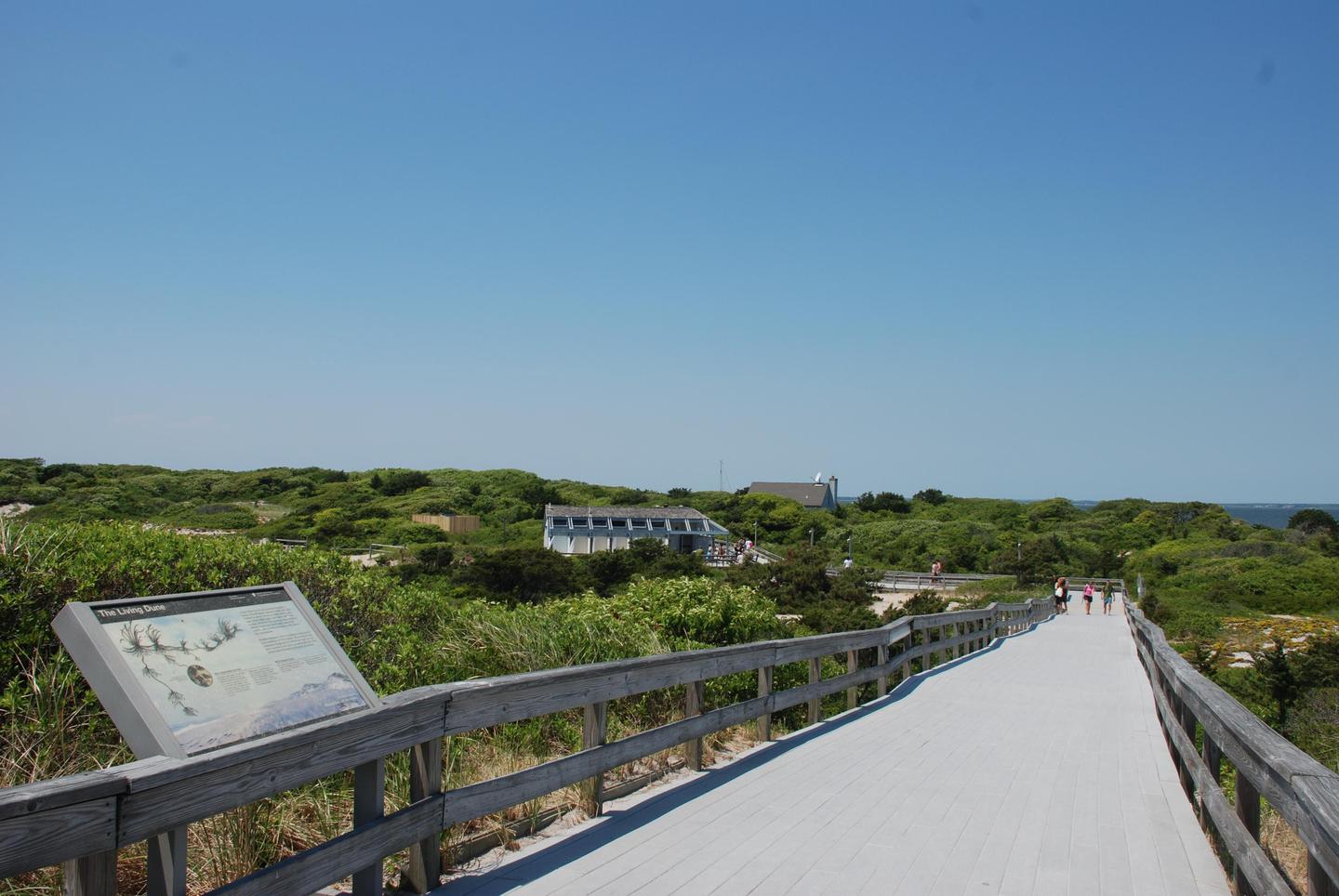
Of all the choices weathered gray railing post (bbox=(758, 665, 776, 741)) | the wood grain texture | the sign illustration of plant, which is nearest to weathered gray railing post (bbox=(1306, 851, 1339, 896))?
the wood grain texture

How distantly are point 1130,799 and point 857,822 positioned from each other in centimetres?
258

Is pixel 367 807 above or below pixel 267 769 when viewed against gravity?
below

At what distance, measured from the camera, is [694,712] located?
7.47 meters

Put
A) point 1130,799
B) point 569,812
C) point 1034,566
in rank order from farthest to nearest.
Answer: point 1034,566, point 1130,799, point 569,812

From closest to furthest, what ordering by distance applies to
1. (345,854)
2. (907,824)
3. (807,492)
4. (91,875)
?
(91,875) → (345,854) → (907,824) → (807,492)

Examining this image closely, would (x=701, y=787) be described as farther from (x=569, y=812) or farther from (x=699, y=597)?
(x=699, y=597)

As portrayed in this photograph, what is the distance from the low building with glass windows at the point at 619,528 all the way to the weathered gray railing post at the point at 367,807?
5999 cm

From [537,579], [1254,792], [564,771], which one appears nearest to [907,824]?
[1254,792]

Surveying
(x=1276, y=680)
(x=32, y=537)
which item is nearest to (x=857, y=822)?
(x=32, y=537)

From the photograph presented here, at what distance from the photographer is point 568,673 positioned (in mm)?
5574

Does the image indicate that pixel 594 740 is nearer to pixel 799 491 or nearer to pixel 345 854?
pixel 345 854

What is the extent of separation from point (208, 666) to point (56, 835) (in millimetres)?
1048

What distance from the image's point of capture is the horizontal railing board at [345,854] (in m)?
3.52

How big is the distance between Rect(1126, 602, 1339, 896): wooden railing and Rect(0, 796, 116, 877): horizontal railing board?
12.3 feet
